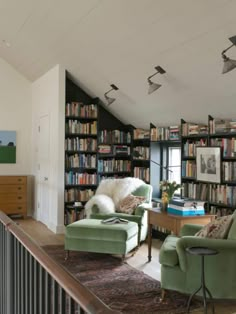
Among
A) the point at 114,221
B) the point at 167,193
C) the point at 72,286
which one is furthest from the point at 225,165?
the point at 72,286

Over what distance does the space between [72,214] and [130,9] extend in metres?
3.75

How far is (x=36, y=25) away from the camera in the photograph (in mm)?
5539

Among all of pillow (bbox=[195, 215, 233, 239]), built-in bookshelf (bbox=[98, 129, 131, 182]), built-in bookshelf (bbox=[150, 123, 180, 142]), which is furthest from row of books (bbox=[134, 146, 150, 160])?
pillow (bbox=[195, 215, 233, 239])

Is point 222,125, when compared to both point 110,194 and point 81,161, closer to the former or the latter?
point 110,194

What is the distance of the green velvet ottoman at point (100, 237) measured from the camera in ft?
15.3

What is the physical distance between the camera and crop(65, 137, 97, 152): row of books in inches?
261

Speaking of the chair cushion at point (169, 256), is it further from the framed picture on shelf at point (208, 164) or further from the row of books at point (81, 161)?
the row of books at point (81, 161)

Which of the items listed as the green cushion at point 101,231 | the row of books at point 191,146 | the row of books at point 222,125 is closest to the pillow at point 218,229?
the green cushion at point 101,231

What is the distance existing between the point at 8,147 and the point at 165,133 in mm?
3427

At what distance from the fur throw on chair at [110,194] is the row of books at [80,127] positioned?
1097mm

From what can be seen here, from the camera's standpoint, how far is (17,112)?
8008 mm

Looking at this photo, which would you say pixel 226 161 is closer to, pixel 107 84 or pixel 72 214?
pixel 107 84

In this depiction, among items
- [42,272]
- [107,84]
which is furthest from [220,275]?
[107,84]

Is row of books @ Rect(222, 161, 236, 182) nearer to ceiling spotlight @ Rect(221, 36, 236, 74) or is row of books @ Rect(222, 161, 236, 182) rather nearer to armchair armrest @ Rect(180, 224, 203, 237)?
armchair armrest @ Rect(180, 224, 203, 237)
